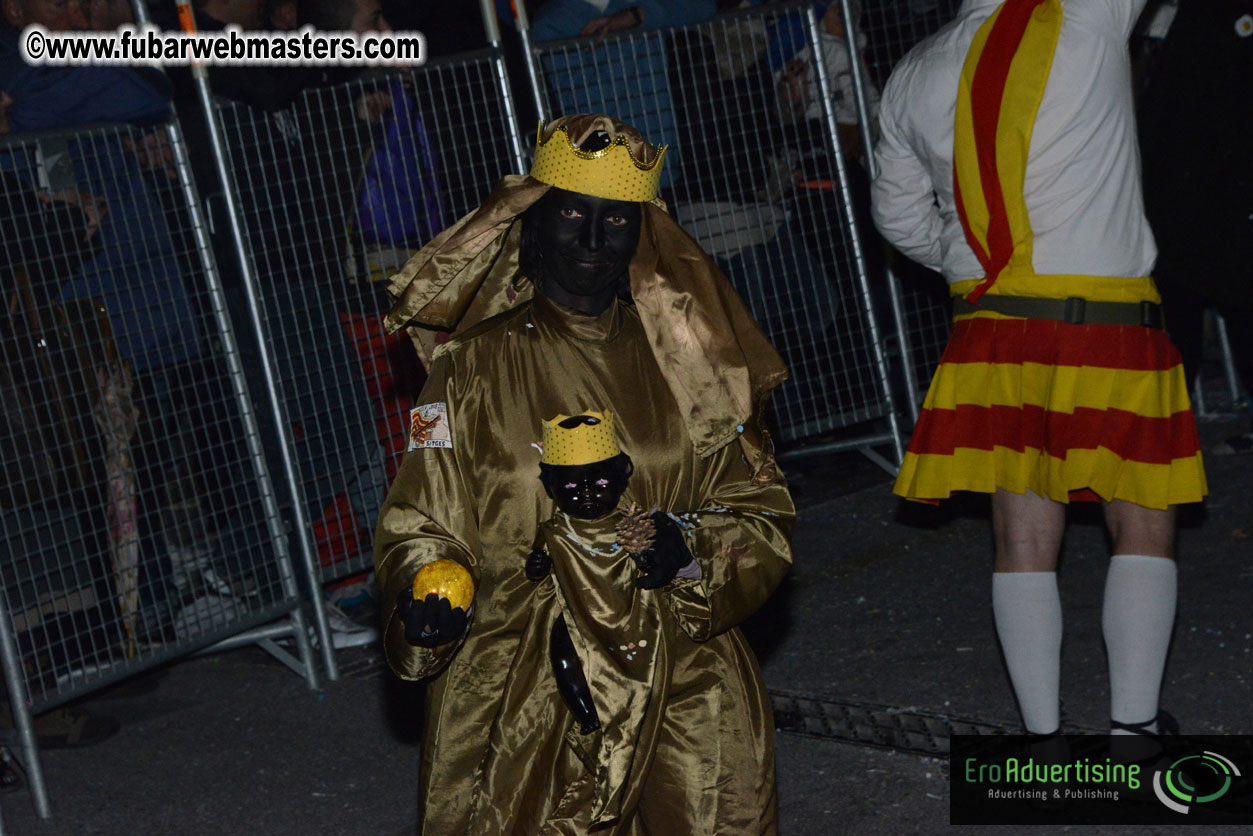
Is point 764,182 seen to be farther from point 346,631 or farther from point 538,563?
point 538,563

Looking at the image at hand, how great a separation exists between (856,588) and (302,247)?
8.70 feet

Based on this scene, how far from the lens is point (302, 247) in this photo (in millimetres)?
5918

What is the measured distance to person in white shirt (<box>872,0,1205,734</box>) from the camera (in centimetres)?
398

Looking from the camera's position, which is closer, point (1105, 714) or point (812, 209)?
point (1105, 714)

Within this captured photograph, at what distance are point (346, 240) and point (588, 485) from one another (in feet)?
10.9

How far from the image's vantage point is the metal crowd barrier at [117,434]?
5168 mm

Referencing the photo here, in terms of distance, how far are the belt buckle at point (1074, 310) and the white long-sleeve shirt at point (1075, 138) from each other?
75 mm

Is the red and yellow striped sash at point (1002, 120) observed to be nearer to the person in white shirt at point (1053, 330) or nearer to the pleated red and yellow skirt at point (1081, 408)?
the person in white shirt at point (1053, 330)

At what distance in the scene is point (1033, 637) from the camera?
417 cm

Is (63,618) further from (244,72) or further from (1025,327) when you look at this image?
(1025,327)

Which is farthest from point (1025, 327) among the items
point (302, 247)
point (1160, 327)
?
point (302, 247)

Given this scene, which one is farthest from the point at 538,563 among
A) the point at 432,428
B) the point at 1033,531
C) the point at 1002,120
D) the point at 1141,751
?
the point at 1141,751

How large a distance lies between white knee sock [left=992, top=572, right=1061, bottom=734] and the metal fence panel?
8.96 ft

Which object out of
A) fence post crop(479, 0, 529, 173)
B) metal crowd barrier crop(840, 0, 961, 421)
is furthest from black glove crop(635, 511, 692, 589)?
metal crowd barrier crop(840, 0, 961, 421)
